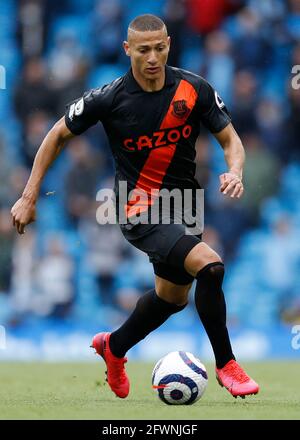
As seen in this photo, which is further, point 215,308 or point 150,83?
point 150,83

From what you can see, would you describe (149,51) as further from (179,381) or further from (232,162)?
(179,381)

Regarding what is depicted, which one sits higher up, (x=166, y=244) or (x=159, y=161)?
(x=159, y=161)

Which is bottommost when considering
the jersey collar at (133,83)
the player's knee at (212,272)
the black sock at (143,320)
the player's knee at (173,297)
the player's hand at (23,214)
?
the black sock at (143,320)

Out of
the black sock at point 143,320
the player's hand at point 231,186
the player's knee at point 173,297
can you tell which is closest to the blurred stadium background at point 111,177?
the black sock at point 143,320

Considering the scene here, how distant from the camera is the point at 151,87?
7254 mm

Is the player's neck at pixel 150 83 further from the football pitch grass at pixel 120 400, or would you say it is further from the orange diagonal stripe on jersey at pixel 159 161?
the football pitch grass at pixel 120 400

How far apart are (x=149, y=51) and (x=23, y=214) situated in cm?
135

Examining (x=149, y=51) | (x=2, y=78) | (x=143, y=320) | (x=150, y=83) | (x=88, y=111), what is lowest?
(x=143, y=320)

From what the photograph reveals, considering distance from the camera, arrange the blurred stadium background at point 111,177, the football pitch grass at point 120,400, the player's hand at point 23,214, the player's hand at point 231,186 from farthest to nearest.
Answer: the blurred stadium background at point 111,177 → the player's hand at point 23,214 → the player's hand at point 231,186 → the football pitch grass at point 120,400

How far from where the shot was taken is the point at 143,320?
7.50 m


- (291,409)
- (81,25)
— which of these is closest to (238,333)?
(81,25)

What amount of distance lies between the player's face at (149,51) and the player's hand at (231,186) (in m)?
0.94

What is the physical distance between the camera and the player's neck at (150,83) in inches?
284

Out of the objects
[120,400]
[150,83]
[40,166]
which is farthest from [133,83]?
[120,400]
